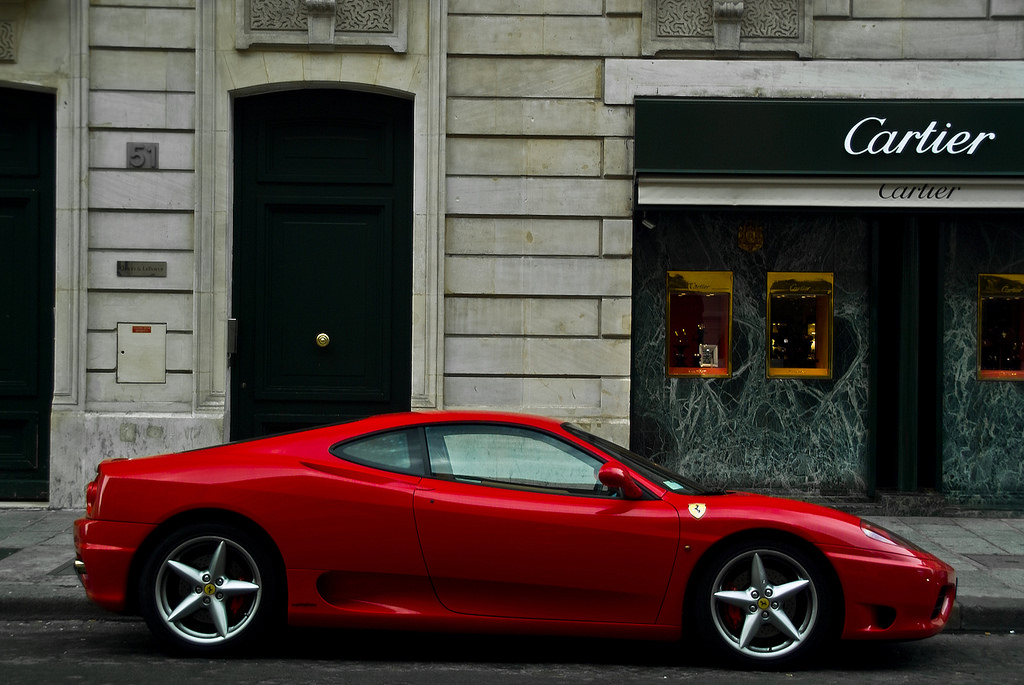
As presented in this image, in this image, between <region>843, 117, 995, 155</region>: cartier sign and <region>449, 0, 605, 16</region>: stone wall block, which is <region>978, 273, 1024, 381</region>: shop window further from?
<region>449, 0, 605, 16</region>: stone wall block

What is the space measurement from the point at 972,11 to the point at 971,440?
13.4 ft

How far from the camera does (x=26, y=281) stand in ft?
36.0

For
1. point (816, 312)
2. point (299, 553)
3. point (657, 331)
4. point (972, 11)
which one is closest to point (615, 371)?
point (657, 331)

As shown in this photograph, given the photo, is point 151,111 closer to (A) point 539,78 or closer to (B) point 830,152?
(A) point 539,78

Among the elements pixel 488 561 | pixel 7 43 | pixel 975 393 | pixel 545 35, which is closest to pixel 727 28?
pixel 545 35

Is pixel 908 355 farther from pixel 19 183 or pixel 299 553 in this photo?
pixel 19 183

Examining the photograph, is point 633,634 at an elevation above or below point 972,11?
below

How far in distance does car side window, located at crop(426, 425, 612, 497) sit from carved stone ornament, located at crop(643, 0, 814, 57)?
19.5 ft

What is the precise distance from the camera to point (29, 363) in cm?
1095

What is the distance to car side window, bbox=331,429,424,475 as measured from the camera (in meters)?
6.04

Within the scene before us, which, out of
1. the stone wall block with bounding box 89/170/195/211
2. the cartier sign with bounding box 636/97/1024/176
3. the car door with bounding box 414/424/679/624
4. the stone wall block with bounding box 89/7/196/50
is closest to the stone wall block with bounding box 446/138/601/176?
the cartier sign with bounding box 636/97/1024/176

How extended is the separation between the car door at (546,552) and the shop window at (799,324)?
19.1ft

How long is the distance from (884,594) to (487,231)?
6075 millimetres

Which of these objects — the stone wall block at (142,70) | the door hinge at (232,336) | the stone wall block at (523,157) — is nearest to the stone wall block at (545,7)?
the stone wall block at (523,157)
